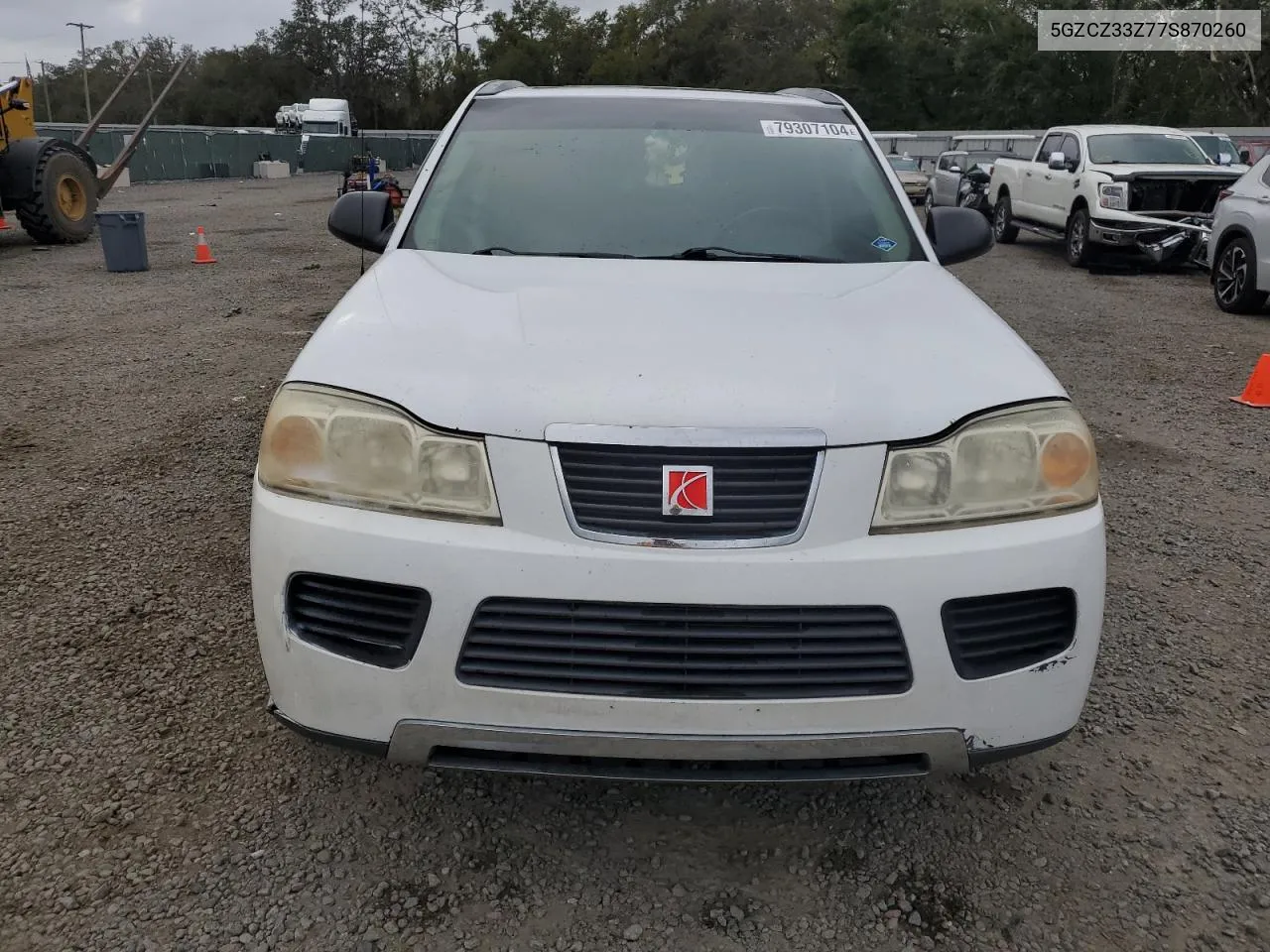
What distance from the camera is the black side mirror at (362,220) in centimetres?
348

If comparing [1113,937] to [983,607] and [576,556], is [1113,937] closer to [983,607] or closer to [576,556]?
[983,607]

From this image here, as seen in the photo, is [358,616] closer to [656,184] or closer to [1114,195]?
[656,184]

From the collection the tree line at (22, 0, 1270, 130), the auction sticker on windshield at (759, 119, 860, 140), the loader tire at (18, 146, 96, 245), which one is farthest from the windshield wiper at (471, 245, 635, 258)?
the tree line at (22, 0, 1270, 130)

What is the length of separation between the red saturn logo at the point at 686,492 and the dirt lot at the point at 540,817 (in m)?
0.86

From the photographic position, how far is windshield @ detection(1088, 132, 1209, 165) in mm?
13125

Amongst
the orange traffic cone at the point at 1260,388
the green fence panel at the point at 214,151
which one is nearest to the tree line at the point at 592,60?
the green fence panel at the point at 214,151

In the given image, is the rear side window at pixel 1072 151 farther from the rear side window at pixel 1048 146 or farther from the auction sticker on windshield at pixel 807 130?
the auction sticker on windshield at pixel 807 130

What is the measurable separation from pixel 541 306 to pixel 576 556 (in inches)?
31.8

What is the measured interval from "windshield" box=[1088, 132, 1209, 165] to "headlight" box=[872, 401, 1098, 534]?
41.4 feet

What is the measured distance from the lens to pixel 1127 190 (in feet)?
40.5

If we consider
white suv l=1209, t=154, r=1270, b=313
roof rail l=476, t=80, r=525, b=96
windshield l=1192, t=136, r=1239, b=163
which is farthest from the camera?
windshield l=1192, t=136, r=1239, b=163

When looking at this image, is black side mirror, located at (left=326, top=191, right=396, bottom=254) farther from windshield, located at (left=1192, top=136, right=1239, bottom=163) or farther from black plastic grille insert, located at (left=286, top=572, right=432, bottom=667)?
windshield, located at (left=1192, top=136, right=1239, bottom=163)

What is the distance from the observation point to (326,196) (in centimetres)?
2556

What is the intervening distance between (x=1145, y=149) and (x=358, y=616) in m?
14.1
